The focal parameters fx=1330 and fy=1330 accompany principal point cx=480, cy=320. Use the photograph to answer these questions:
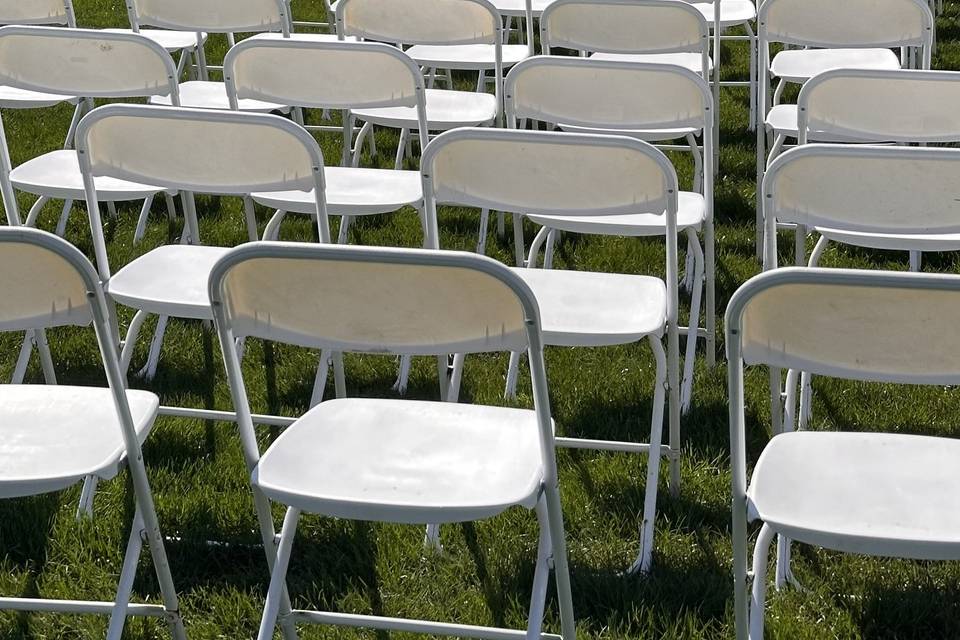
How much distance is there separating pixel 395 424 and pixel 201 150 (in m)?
1.06

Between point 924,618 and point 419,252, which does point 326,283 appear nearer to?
point 419,252

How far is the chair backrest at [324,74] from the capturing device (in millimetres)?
4172

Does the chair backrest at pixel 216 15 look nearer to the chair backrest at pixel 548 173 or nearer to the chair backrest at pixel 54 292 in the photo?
the chair backrest at pixel 548 173

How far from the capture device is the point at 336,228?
5.69 m

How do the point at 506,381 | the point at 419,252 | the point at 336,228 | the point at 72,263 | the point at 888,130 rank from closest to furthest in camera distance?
the point at 419,252 → the point at 72,263 → the point at 888,130 → the point at 506,381 → the point at 336,228

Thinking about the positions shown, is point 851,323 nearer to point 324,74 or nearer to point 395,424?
point 395,424

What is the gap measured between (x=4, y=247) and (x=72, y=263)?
5.4 inches

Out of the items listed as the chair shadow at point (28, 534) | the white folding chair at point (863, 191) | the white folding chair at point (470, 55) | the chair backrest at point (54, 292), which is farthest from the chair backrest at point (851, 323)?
the white folding chair at point (470, 55)

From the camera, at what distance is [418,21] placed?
5199 mm

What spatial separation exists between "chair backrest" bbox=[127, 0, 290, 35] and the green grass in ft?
5.22

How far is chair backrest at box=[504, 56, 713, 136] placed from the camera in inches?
153

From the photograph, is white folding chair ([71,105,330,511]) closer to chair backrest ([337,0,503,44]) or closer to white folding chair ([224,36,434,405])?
white folding chair ([224,36,434,405])

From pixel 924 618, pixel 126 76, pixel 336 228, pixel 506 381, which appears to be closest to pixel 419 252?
pixel 924 618

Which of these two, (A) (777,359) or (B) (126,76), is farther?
(B) (126,76)
